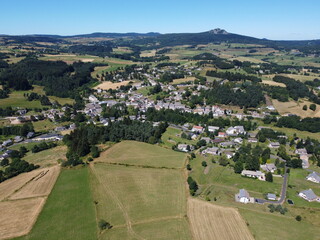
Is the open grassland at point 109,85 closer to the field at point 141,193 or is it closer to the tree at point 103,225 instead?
the field at point 141,193

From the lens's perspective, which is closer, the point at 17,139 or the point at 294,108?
the point at 17,139

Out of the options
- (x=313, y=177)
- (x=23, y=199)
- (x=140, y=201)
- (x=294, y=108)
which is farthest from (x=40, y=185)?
(x=294, y=108)

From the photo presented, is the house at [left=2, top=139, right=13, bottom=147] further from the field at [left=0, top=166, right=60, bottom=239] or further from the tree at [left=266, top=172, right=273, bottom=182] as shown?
the tree at [left=266, top=172, right=273, bottom=182]

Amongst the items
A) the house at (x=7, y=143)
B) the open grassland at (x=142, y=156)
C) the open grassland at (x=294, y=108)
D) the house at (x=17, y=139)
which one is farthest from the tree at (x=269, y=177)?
the house at (x=7, y=143)

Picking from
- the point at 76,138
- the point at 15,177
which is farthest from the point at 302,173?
the point at 15,177

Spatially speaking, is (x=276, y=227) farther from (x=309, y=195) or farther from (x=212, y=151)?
(x=212, y=151)

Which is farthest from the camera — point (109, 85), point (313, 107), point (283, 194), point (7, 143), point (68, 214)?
point (109, 85)

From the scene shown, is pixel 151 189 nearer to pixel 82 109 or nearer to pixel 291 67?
pixel 82 109
